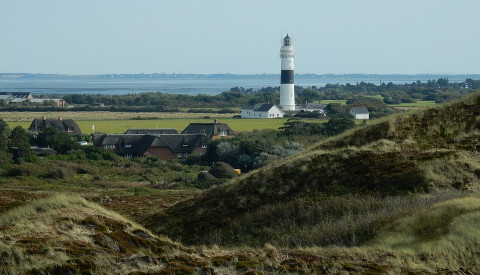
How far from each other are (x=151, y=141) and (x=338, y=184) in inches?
1612

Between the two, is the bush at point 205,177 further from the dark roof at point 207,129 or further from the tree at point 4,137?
the dark roof at point 207,129

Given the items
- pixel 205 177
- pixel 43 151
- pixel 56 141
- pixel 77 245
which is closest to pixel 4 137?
pixel 43 151

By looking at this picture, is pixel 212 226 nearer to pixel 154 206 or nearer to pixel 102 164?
pixel 154 206

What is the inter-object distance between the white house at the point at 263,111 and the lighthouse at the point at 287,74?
649 cm

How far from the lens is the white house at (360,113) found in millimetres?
90750

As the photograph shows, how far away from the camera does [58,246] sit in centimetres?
1107

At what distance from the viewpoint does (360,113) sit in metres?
91.2

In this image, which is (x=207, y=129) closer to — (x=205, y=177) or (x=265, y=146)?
(x=265, y=146)

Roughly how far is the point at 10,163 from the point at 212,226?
33808 millimetres

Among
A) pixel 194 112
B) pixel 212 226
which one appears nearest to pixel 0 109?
pixel 194 112
